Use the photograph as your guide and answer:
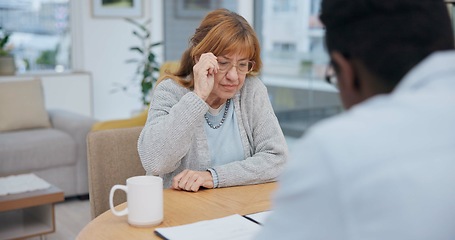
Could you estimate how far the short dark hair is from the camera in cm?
71

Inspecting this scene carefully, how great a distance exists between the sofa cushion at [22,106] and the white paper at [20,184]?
932 millimetres

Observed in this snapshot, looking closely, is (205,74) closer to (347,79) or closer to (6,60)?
(347,79)

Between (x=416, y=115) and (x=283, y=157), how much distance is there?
1.13 metres

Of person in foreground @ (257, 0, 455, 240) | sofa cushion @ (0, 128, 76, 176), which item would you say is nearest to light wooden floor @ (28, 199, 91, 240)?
sofa cushion @ (0, 128, 76, 176)

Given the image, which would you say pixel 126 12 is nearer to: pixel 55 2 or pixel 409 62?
pixel 55 2

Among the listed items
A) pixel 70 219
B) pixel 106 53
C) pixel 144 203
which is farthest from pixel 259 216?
pixel 106 53

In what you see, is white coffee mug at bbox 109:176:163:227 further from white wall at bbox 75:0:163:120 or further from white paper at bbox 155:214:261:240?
white wall at bbox 75:0:163:120

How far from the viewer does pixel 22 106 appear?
418 centimetres

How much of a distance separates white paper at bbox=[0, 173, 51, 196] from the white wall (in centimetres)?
193

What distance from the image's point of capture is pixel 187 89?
1834 mm

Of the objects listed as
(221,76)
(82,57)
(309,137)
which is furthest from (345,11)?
(82,57)

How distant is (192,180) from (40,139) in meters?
2.51

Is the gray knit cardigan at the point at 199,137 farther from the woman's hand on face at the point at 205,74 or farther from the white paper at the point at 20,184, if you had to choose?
the white paper at the point at 20,184

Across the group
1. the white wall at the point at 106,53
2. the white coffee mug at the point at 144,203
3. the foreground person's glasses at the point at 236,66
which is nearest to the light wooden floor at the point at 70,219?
the white wall at the point at 106,53
